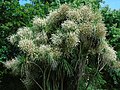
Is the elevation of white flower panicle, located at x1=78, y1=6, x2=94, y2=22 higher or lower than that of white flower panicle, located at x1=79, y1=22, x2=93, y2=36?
higher

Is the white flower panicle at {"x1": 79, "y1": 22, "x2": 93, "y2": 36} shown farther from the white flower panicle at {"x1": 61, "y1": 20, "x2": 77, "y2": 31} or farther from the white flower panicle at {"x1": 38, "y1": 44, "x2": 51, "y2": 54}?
the white flower panicle at {"x1": 38, "y1": 44, "x2": 51, "y2": 54}

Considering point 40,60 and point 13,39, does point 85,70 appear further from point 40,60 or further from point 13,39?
point 13,39

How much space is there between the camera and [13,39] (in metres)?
7.78

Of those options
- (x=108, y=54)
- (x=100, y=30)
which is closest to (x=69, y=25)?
(x=100, y=30)

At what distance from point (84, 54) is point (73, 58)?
0.32 meters

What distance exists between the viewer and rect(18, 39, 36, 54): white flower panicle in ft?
22.9

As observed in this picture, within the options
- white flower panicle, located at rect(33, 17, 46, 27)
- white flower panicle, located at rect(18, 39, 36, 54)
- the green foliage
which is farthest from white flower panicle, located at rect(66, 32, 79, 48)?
the green foliage

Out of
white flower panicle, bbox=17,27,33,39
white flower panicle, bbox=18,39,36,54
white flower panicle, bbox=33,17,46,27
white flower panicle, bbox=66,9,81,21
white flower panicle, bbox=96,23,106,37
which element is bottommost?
white flower panicle, bbox=18,39,36,54

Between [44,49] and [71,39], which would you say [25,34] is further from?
[71,39]

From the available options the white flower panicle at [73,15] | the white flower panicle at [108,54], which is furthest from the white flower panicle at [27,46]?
the white flower panicle at [108,54]

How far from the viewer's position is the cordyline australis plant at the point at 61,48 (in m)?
7.12

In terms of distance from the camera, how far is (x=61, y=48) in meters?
7.25

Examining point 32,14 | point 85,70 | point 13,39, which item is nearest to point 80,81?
point 85,70

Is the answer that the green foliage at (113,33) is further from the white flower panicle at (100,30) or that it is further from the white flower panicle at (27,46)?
the white flower panicle at (27,46)
